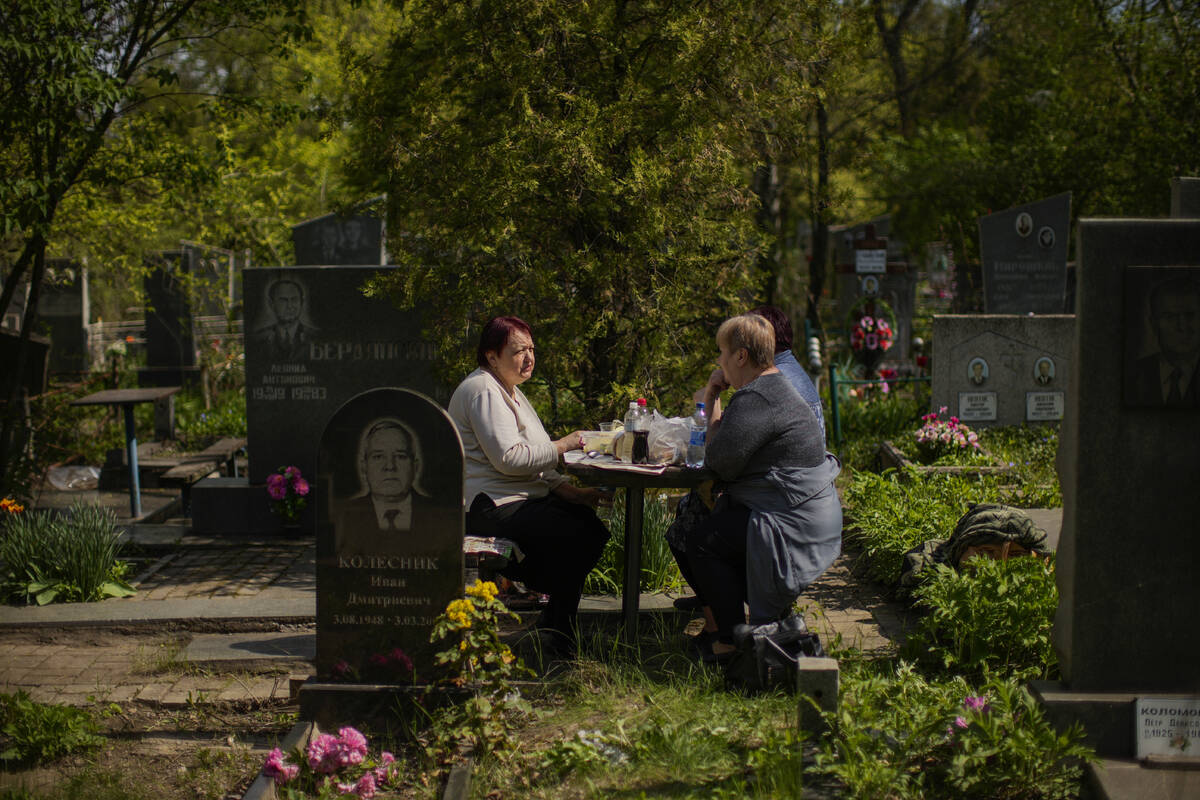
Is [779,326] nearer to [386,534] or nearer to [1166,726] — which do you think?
[386,534]

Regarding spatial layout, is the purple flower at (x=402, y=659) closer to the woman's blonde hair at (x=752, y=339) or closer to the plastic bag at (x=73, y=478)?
the woman's blonde hair at (x=752, y=339)

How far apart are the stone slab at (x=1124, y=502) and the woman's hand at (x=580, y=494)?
2048mm

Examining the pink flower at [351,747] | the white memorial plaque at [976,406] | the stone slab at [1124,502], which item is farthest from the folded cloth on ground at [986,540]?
the white memorial plaque at [976,406]

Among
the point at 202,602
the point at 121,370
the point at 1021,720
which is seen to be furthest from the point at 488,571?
the point at 121,370

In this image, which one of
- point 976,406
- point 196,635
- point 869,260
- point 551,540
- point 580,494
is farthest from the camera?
point 869,260

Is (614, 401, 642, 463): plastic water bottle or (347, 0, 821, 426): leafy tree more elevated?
(347, 0, 821, 426): leafy tree

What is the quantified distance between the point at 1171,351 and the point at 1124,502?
1.75 feet

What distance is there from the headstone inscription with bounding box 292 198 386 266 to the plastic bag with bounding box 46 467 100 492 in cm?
301

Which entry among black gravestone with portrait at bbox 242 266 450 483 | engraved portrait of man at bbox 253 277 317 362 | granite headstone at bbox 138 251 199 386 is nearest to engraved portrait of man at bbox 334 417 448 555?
black gravestone with portrait at bbox 242 266 450 483

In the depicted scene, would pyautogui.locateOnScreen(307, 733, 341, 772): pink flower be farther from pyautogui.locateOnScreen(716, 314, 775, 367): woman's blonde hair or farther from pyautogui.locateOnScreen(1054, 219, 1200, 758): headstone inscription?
pyautogui.locateOnScreen(1054, 219, 1200, 758): headstone inscription

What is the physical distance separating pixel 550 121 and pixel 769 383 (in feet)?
8.36

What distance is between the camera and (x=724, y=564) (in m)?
4.59

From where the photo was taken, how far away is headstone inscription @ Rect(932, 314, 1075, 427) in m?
9.45

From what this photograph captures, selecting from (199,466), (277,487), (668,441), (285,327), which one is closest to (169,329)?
(199,466)
